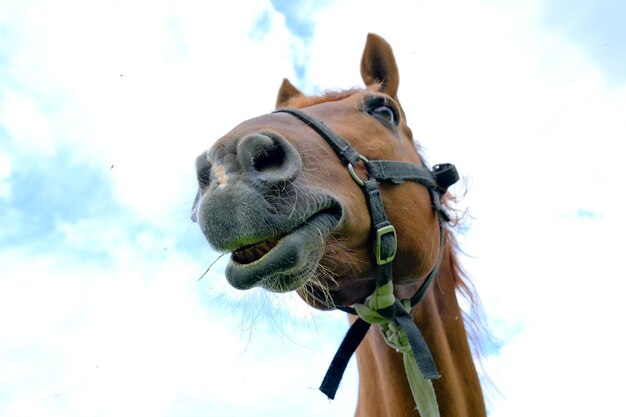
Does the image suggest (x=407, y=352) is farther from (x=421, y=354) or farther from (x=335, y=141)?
(x=335, y=141)

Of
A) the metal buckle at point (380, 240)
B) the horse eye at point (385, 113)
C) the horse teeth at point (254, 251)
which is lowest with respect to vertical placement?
the metal buckle at point (380, 240)

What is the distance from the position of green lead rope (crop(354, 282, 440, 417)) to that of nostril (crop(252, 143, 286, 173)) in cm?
113

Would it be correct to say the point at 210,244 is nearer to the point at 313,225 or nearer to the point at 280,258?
the point at 280,258

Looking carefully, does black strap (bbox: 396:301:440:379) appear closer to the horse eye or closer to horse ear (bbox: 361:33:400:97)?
the horse eye

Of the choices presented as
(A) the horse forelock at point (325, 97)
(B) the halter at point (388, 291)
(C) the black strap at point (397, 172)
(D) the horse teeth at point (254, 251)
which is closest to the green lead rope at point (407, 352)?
(B) the halter at point (388, 291)

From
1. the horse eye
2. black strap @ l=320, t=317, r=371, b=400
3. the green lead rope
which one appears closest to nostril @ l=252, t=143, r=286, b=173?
the green lead rope

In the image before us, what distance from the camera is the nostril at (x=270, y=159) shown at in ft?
6.99

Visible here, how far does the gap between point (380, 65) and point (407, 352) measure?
2072 millimetres

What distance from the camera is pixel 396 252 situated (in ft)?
9.15

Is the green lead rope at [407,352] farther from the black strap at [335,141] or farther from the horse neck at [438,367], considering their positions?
the black strap at [335,141]

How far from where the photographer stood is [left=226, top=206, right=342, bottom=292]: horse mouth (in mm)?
2137

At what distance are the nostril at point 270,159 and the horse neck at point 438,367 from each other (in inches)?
64.6

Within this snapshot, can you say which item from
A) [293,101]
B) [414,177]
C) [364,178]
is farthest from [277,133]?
[293,101]

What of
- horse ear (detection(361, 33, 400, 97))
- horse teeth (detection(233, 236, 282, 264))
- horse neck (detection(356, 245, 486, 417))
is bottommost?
horse neck (detection(356, 245, 486, 417))
